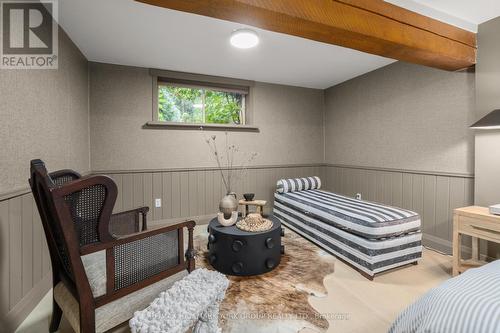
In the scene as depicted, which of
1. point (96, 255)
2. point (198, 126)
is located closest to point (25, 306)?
point (96, 255)

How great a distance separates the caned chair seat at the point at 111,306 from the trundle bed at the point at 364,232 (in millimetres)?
1654

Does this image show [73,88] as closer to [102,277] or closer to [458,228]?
[102,277]

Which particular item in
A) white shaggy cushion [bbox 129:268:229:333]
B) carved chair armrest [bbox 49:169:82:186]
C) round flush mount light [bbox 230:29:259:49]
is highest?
round flush mount light [bbox 230:29:259:49]

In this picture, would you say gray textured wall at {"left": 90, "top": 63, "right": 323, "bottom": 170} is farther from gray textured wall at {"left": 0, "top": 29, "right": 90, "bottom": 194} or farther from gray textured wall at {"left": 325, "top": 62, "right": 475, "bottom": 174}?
gray textured wall at {"left": 325, "top": 62, "right": 475, "bottom": 174}

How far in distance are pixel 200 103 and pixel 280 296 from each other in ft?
9.47

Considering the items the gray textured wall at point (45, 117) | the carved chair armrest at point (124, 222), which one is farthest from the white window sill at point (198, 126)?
the carved chair armrest at point (124, 222)

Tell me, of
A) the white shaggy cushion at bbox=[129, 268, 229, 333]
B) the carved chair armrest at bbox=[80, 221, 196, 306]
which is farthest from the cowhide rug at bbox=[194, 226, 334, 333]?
the carved chair armrest at bbox=[80, 221, 196, 306]

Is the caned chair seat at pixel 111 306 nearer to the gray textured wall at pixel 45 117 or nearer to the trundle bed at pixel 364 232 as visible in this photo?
the gray textured wall at pixel 45 117

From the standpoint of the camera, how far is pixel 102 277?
47.8 inches

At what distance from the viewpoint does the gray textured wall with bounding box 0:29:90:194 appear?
148 centimetres

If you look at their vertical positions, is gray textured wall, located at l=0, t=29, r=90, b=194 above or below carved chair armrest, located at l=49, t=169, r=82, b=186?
above

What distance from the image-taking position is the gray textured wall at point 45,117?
4.85 ft

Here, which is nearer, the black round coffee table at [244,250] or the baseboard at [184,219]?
the black round coffee table at [244,250]

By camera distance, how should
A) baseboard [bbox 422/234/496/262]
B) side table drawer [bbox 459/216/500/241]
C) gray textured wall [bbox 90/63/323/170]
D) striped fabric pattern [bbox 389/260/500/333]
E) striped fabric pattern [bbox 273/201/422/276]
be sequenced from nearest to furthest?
1. striped fabric pattern [bbox 389/260/500/333]
2. side table drawer [bbox 459/216/500/241]
3. striped fabric pattern [bbox 273/201/422/276]
4. baseboard [bbox 422/234/496/262]
5. gray textured wall [bbox 90/63/323/170]
